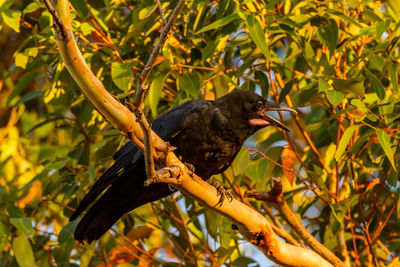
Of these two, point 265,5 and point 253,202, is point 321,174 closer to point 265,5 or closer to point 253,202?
point 253,202

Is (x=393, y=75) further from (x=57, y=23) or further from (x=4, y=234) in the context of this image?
(x=4, y=234)

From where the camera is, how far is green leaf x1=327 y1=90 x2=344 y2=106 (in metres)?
3.02

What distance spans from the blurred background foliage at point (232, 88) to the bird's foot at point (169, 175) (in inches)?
28.5

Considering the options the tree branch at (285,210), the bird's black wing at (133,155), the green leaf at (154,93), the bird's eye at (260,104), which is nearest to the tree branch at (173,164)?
the tree branch at (285,210)

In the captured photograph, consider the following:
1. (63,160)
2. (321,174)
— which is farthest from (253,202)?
(63,160)

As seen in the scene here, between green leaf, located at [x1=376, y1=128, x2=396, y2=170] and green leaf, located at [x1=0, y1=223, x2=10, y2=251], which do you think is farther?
green leaf, located at [x1=0, y1=223, x2=10, y2=251]

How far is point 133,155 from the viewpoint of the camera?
3.56 metres

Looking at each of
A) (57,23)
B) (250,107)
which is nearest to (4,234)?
(250,107)

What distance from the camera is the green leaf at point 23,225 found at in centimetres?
333

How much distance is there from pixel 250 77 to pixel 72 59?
2323mm

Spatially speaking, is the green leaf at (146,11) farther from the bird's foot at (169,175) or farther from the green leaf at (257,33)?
the bird's foot at (169,175)

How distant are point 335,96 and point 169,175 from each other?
1.02m

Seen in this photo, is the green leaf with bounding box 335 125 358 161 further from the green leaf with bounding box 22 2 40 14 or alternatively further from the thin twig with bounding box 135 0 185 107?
the green leaf with bounding box 22 2 40 14

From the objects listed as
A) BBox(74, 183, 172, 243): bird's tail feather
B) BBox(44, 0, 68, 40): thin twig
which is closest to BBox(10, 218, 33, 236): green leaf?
BBox(74, 183, 172, 243): bird's tail feather
